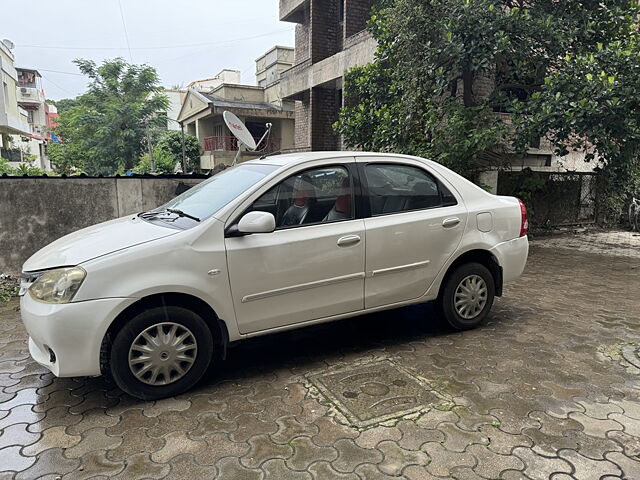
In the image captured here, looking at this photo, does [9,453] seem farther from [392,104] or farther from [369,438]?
[392,104]

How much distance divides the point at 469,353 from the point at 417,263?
0.87m

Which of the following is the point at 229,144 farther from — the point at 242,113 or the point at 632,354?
the point at 632,354

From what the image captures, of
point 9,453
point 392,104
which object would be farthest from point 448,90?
point 9,453

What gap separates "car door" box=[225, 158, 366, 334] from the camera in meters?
3.27

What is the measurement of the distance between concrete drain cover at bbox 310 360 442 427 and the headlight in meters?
1.74

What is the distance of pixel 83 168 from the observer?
1237 inches

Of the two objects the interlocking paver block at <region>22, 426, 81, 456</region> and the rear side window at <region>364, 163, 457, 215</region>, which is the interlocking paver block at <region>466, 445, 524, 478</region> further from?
the interlocking paver block at <region>22, 426, 81, 456</region>

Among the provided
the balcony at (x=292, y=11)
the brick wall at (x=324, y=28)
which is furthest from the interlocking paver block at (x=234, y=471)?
the balcony at (x=292, y=11)

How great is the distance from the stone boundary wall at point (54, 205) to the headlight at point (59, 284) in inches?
137

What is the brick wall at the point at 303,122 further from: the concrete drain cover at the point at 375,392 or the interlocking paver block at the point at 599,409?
the interlocking paver block at the point at 599,409

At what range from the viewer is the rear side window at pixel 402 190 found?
385cm

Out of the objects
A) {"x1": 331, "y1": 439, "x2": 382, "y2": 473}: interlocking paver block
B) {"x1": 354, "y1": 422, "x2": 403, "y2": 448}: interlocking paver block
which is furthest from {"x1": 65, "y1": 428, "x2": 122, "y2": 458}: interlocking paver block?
{"x1": 354, "y1": 422, "x2": 403, "y2": 448}: interlocking paver block

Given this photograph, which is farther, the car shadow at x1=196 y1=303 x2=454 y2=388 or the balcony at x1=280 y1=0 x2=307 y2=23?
the balcony at x1=280 y1=0 x2=307 y2=23

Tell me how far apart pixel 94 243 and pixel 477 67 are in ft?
21.0
